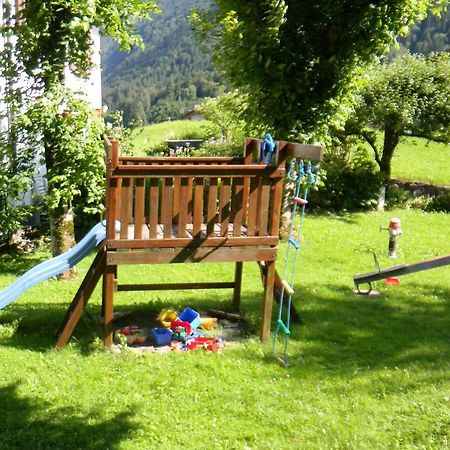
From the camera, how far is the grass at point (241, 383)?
5.32 metres

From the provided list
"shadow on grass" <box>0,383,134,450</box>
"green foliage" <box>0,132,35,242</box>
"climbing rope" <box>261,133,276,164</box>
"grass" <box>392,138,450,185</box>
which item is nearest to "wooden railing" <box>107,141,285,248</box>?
"climbing rope" <box>261,133,276,164</box>

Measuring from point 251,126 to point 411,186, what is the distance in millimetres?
8978

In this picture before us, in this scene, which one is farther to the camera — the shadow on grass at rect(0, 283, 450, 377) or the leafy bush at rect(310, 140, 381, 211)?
the leafy bush at rect(310, 140, 381, 211)

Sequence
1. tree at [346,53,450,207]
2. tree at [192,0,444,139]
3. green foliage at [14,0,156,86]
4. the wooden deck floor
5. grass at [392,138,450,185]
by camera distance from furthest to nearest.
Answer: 1. grass at [392,138,450,185]
2. tree at [346,53,450,207]
3. tree at [192,0,444,139]
4. green foliage at [14,0,156,86]
5. the wooden deck floor

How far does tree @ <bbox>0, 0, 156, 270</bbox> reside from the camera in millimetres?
9203

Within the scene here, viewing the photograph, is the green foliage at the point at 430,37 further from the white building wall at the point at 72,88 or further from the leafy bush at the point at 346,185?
the white building wall at the point at 72,88

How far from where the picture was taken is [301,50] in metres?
12.7

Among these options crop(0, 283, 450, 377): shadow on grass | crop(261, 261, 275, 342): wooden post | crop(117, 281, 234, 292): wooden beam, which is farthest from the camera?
crop(117, 281, 234, 292): wooden beam

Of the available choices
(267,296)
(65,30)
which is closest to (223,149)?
(65,30)

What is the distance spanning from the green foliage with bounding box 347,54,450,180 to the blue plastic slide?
41.2 feet

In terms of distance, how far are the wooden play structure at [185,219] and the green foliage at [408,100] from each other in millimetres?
11920

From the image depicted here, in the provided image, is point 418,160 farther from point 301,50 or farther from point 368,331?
point 368,331

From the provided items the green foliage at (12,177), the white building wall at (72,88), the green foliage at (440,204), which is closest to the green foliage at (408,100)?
the green foliage at (440,204)

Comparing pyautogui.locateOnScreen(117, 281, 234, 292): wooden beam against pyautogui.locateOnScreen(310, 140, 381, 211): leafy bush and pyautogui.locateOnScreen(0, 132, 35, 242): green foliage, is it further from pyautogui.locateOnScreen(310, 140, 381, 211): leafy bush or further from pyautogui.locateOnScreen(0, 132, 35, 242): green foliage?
pyautogui.locateOnScreen(310, 140, 381, 211): leafy bush
